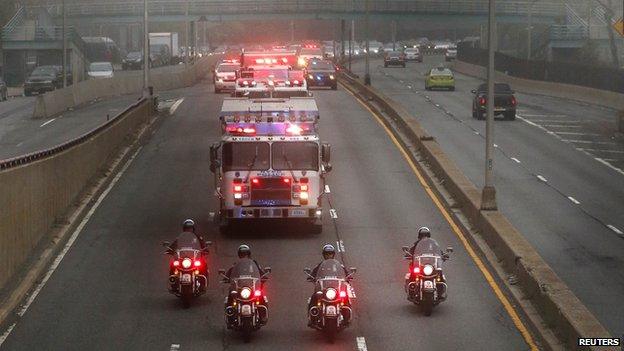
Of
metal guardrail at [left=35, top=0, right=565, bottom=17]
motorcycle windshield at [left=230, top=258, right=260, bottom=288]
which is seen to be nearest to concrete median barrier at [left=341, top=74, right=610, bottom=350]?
motorcycle windshield at [left=230, top=258, right=260, bottom=288]

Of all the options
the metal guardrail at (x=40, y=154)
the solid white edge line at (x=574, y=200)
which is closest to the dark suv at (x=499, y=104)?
the solid white edge line at (x=574, y=200)

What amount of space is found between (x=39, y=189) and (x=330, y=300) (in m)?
11.7

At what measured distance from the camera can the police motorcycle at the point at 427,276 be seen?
78.1 feet

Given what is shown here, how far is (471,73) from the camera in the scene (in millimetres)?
123438

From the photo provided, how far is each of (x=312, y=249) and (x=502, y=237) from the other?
4755 mm

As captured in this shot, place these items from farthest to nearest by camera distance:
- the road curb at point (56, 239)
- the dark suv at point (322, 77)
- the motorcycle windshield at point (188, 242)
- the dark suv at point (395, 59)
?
the dark suv at point (395, 59) → the dark suv at point (322, 77) → the road curb at point (56, 239) → the motorcycle windshield at point (188, 242)

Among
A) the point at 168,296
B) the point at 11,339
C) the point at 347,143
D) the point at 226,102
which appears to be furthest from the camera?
the point at 347,143

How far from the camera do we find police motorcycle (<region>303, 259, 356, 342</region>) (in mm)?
21438

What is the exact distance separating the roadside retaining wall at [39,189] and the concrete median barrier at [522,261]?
1048cm

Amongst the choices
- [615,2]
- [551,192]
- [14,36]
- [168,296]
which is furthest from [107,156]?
[615,2]

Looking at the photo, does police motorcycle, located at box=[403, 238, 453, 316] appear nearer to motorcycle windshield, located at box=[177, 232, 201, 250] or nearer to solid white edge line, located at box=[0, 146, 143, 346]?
motorcycle windshield, located at box=[177, 232, 201, 250]

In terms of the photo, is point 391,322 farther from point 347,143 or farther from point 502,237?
point 347,143

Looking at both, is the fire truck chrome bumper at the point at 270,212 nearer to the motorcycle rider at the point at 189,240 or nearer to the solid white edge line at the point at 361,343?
the motorcycle rider at the point at 189,240

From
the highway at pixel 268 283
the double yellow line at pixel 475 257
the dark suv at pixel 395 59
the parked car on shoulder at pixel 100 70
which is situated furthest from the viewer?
the dark suv at pixel 395 59
